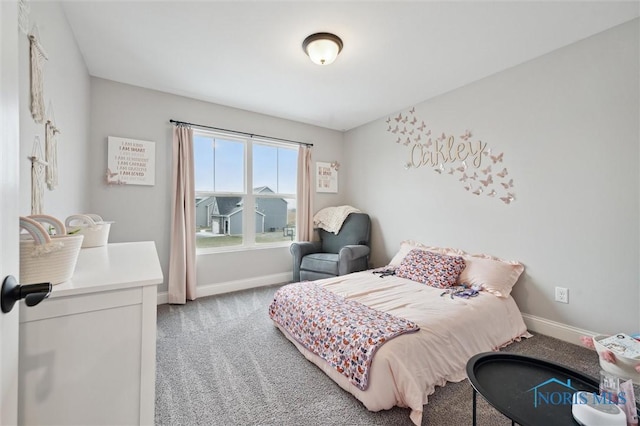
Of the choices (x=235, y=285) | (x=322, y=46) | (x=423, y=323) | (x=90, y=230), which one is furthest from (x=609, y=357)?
(x=235, y=285)

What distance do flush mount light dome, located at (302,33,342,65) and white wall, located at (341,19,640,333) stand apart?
5.37 ft

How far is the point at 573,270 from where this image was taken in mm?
2270

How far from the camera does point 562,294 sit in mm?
2324

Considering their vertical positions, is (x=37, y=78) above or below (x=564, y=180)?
above

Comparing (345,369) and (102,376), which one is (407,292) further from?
(102,376)

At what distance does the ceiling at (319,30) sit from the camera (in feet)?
6.12

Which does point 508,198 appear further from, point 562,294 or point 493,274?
point 562,294

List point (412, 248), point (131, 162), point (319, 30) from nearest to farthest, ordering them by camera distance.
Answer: point (319, 30) → point (131, 162) → point (412, 248)

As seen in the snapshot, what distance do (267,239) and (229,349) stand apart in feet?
6.53

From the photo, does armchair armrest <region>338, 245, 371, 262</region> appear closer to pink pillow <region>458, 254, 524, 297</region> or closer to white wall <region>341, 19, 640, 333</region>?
white wall <region>341, 19, 640, 333</region>

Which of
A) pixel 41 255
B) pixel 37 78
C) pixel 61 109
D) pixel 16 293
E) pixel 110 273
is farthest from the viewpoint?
pixel 61 109

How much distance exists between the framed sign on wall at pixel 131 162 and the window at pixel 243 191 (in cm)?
51

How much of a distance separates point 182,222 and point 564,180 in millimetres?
3731

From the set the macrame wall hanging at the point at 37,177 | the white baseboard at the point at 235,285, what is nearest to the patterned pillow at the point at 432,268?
the white baseboard at the point at 235,285
